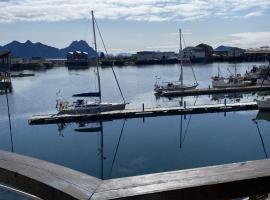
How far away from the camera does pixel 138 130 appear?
29.0m

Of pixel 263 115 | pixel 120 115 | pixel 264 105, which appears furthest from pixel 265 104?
pixel 120 115

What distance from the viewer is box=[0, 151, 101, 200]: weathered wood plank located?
5.48 feet

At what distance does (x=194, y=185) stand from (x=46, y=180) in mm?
598

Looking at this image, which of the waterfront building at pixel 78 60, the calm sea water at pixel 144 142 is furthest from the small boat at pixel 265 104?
the waterfront building at pixel 78 60

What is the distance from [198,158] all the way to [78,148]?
24.2ft

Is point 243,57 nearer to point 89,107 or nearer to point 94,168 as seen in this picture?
point 89,107

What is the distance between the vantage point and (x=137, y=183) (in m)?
1.82

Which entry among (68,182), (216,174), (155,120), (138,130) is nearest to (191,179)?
(216,174)

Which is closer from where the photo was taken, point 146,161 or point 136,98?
point 146,161

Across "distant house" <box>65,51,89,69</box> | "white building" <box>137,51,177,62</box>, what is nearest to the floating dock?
"distant house" <box>65,51,89,69</box>

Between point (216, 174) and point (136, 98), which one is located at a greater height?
point (216, 174)

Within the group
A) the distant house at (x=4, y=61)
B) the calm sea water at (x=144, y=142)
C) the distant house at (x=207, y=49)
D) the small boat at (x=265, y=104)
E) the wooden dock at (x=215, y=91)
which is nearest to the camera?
the calm sea water at (x=144, y=142)

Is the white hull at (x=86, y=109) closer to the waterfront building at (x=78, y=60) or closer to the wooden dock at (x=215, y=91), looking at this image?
the wooden dock at (x=215, y=91)

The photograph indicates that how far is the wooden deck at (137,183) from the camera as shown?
1696 mm
